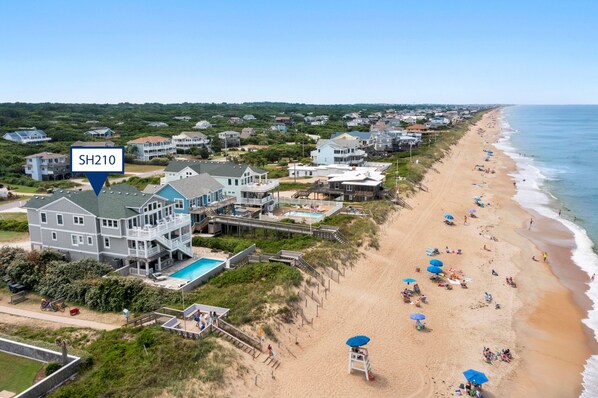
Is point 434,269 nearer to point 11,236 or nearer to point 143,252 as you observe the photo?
point 143,252

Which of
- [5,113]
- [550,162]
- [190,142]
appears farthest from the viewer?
[5,113]

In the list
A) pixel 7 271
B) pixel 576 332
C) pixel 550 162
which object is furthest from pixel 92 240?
pixel 550 162

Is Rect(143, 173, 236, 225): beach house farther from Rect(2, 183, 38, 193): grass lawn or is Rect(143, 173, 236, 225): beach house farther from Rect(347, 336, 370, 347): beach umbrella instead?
Rect(2, 183, 38, 193): grass lawn

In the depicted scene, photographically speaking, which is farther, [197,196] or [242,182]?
[242,182]

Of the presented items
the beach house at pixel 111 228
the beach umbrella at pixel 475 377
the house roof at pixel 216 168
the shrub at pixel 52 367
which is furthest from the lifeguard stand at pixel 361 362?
the house roof at pixel 216 168

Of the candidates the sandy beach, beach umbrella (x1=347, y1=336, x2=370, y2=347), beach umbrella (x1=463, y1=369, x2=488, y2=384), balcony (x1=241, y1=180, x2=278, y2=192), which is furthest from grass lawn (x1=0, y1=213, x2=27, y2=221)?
beach umbrella (x1=463, y1=369, x2=488, y2=384)

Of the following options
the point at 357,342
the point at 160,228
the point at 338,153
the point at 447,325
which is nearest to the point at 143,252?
the point at 160,228

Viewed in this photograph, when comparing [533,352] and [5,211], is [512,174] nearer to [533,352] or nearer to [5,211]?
[533,352]
